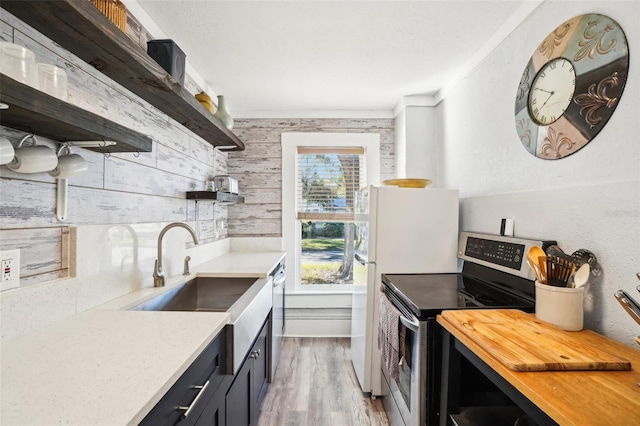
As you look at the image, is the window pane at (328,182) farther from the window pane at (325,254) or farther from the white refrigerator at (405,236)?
the white refrigerator at (405,236)

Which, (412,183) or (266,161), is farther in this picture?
(266,161)

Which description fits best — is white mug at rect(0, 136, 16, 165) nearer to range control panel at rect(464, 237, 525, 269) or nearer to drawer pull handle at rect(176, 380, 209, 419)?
drawer pull handle at rect(176, 380, 209, 419)

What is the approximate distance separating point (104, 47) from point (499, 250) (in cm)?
208

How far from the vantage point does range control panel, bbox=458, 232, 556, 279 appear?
1.45m

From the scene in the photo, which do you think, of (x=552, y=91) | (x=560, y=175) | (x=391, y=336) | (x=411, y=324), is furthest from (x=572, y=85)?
(x=391, y=336)

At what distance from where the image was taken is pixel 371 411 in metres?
1.98

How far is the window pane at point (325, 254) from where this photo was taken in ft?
10.6

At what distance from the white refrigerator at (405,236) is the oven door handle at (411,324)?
0.59 meters

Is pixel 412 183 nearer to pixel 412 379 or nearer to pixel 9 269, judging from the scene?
pixel 412 379

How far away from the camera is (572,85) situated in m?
1.26

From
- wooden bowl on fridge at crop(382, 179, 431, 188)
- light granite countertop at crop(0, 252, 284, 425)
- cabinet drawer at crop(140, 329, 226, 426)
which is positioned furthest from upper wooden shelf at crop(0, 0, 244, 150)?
wooden bowl on fridge at crop(382, 179, 431, 188)

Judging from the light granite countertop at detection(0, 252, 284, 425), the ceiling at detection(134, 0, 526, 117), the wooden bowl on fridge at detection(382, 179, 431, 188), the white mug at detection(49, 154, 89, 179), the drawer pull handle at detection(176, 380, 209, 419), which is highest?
the ceiling at detection(134, 0, 526, 117)

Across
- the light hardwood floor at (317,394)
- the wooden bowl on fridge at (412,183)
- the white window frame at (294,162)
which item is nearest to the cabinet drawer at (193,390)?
the light hardwood floor at (317,394)

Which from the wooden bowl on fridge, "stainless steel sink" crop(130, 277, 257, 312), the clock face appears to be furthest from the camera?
the wooden bowl on fridge
